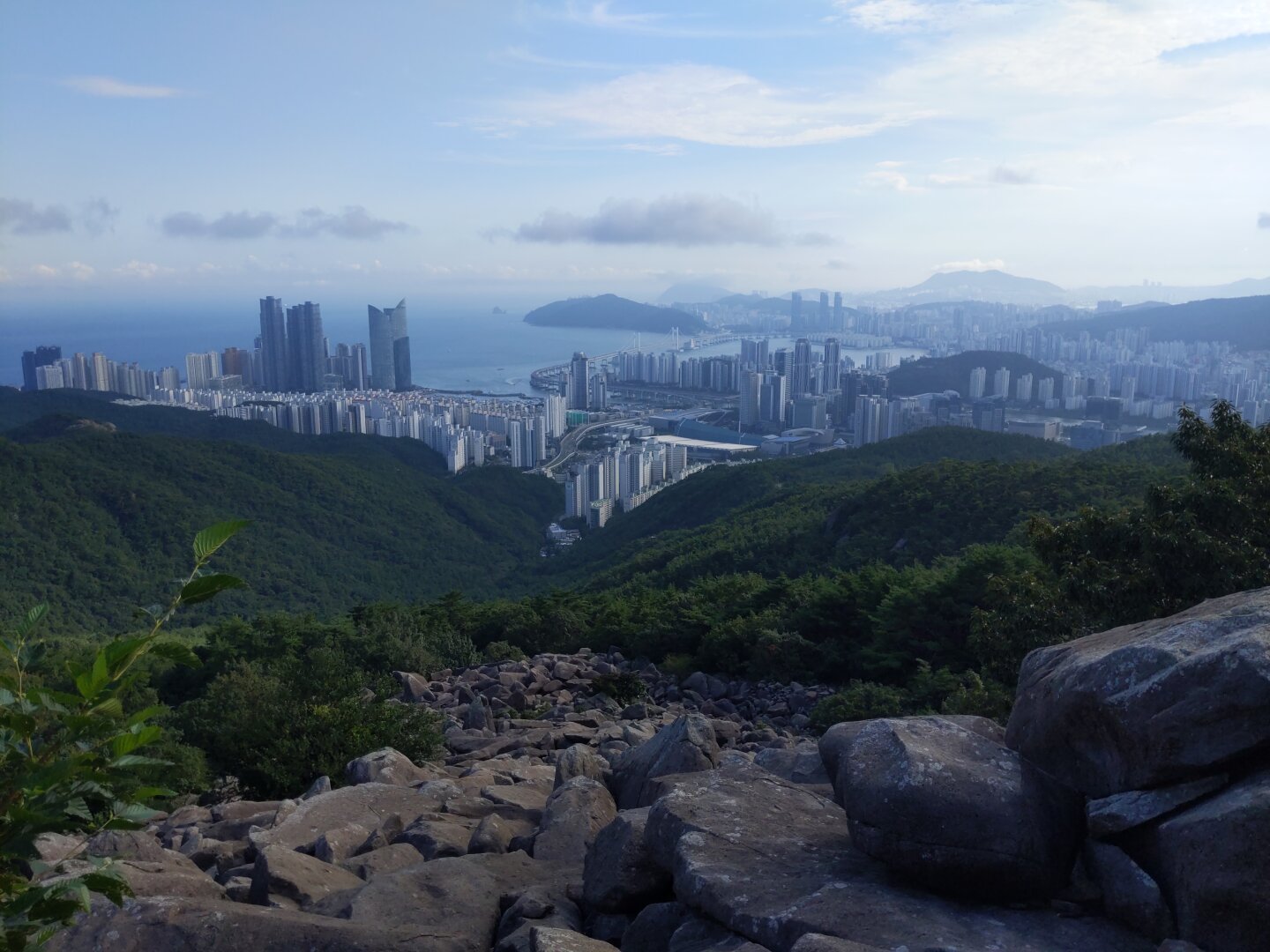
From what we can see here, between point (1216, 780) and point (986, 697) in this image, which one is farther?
point (986, 697)

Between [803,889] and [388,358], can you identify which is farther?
[388,358]

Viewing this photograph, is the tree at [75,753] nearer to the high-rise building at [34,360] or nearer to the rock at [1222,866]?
the rock at [1222,866]

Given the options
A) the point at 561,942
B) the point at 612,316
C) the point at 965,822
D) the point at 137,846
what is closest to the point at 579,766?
the point at 137,846

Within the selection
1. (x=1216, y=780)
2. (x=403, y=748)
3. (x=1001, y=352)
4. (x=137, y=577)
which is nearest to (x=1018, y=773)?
(x=1216, y=780)

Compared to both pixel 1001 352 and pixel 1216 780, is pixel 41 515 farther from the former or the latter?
pixel 1001 352

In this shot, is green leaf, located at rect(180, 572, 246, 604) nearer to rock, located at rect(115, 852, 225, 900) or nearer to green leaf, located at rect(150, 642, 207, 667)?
green leaf, located at rect(150, 642, 207, 667)

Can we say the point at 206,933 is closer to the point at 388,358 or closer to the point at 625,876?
the point at 625,876
